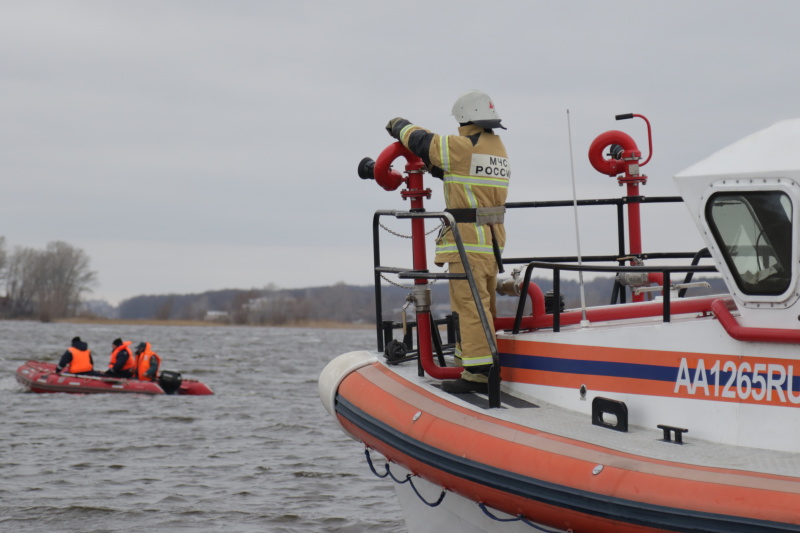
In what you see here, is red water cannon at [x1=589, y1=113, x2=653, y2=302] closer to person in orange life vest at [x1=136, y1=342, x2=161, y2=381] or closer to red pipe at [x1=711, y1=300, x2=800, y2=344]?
red pipe at [x1=711, y1=300, x2=800, y2=344]

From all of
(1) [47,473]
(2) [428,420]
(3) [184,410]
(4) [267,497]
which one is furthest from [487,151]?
(3) [184,410]

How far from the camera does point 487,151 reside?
206 inches

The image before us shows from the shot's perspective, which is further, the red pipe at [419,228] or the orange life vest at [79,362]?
the orange life vest at [79,362]

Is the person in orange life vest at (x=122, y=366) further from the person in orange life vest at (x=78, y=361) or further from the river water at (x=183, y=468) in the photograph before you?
the river water at (x=183, y=468)

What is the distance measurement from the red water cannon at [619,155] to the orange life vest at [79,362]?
15837 mm

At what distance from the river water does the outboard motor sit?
22 centimetres

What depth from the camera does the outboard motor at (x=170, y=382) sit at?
19688mm

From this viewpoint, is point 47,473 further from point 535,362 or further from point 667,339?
point 667,339

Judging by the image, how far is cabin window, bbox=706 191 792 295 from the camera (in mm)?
3936

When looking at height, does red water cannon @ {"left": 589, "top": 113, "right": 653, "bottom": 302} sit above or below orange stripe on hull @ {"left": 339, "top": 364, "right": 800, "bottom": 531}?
above

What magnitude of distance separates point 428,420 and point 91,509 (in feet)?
17.6

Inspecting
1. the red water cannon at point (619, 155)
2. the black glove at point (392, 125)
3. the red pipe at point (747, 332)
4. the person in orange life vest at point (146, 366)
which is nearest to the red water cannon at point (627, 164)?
the red water cannon at point (619, 155)

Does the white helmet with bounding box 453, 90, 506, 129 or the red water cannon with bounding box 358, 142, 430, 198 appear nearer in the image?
the white helmet with bounding box 453, 90, 506, 129

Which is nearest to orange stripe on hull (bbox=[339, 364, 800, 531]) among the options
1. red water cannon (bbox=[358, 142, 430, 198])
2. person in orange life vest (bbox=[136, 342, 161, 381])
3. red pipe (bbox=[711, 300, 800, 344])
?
red pipe (bbox=[711, 300, 800, 344])
